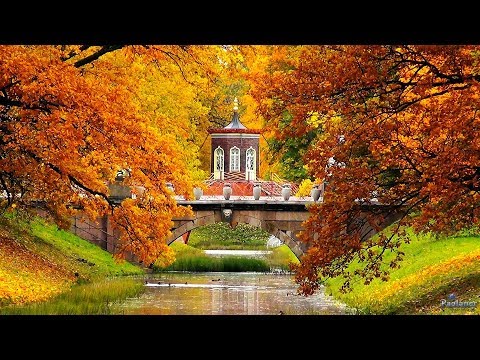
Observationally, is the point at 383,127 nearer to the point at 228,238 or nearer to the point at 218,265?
the point at 218,265

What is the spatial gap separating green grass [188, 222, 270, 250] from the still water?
21.8 metres

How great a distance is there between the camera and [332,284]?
3581cm

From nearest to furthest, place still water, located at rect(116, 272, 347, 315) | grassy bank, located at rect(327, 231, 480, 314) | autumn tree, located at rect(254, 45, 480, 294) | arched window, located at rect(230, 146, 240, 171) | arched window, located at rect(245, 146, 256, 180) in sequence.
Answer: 1. autumn tree, located at rect(254, 45, 480, 294)
2. grassy bank, located at rect(327, 231, 480, 314)
3. still water, located at rect(116, 272, 347, 315)
4. arched window, located at rect(230, 146, 240, 171)
5. arched window, located at rect(245, 146, 256, 180)

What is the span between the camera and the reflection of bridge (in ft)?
141

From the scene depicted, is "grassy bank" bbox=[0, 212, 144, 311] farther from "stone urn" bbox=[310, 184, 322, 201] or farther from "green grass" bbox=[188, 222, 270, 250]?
"green grass" bbox=[188, 222, 270, 250]

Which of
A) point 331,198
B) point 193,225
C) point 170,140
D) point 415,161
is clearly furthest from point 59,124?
point 193,225

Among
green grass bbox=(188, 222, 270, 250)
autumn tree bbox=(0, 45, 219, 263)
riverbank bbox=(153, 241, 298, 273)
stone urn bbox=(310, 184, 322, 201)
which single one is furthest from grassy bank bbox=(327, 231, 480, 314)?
green grass bbox=(188, 222, 270, 250)

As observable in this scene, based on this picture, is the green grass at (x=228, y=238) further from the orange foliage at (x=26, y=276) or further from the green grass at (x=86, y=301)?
the orange foliage at (x=26, y=276)

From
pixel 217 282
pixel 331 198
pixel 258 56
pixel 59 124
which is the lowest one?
pixel 217 282

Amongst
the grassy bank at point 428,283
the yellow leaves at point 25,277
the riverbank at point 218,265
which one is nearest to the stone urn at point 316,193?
the riverbank at point 218,265

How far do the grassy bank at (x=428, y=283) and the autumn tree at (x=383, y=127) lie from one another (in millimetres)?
1540

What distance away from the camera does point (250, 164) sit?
176ft
